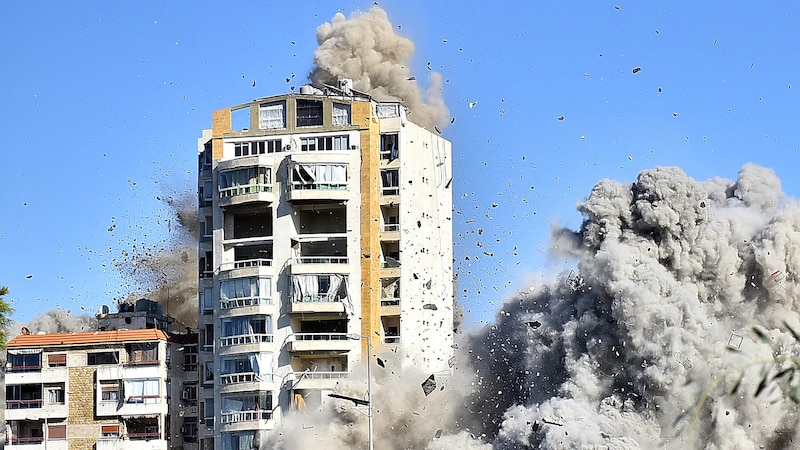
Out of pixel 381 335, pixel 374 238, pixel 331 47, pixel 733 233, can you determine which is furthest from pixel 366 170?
pixel 733 233

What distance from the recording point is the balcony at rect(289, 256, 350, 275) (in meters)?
65.5

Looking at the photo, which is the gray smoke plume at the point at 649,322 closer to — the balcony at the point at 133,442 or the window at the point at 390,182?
the window at the point at 390,182

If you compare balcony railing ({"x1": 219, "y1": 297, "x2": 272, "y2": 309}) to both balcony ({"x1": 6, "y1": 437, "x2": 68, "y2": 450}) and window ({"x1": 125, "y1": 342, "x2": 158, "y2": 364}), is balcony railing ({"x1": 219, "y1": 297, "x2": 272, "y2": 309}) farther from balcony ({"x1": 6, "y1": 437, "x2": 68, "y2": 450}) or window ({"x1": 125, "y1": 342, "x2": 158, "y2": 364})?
balcony ({"x1": 6, "y1": 437, "x2": 68, "y2": 450})

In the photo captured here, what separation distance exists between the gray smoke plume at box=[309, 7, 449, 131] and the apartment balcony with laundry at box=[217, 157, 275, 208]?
34.8 ft

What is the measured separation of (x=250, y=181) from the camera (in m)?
67.2

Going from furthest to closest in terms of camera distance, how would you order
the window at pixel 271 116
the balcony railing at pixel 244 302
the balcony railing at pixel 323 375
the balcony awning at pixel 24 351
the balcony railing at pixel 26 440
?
the balcony awning at pixel 24 351
the balcony railing at pixel 26 440
the window at pixel 271 116
the balcony railing at pixel 244 302
the balcony railing at pixel 323 375

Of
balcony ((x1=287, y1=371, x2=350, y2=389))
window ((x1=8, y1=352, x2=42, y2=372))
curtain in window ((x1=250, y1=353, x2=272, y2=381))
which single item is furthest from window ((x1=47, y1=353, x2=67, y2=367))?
balcony ((x1=287, y1=371, x2=350, y2=389))

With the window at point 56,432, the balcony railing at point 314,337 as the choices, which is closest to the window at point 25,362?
the window at point 56,432

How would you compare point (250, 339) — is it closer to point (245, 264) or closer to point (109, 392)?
point (245, 264)

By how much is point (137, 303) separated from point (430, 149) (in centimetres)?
2041

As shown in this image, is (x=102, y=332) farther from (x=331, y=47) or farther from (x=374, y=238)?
(x=331, y=47)

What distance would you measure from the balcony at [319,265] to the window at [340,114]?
292 inches

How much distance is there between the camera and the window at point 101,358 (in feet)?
227

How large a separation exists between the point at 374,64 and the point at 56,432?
1111 inches
